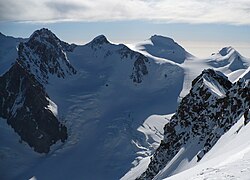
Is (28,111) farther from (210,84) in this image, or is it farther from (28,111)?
(210,84)

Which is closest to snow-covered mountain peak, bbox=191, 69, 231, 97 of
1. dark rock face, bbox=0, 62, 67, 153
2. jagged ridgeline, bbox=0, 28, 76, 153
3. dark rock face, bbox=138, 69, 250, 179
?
dark rock face, bbox=138, 69, 250, 179

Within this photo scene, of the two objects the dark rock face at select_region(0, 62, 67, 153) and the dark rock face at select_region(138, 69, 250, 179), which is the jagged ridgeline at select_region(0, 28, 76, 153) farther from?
the dark rock face at select_region(138, 69, 250, 179)

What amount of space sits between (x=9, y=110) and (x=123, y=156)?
63420 millimetres

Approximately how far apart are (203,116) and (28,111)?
12193 cm

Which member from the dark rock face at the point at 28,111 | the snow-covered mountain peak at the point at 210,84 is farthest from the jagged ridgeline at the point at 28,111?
the snow-covered mountain peak at the point at 210,84

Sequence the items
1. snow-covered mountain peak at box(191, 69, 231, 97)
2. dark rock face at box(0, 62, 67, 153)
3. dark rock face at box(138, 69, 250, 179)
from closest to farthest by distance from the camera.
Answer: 1. dark rock face at box(138, 69, 250, 179)
2. snow-covered mountain peak at box(191, 69, 231, 97)
3. dark rock face at box(0, 62, 67, 153)

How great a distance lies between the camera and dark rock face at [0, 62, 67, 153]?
170750 millimetres

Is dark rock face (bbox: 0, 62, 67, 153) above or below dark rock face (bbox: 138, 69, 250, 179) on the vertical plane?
below

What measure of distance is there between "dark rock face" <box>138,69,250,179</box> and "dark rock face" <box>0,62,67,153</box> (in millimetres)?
95042

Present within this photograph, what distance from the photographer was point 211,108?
74.1 metres

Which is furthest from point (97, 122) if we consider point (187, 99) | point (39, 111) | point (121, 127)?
point (187, 99)

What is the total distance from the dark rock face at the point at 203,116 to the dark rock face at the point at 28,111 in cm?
9504

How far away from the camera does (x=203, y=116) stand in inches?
2945

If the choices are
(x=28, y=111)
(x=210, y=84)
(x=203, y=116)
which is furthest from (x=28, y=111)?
(x=203, y=116)
